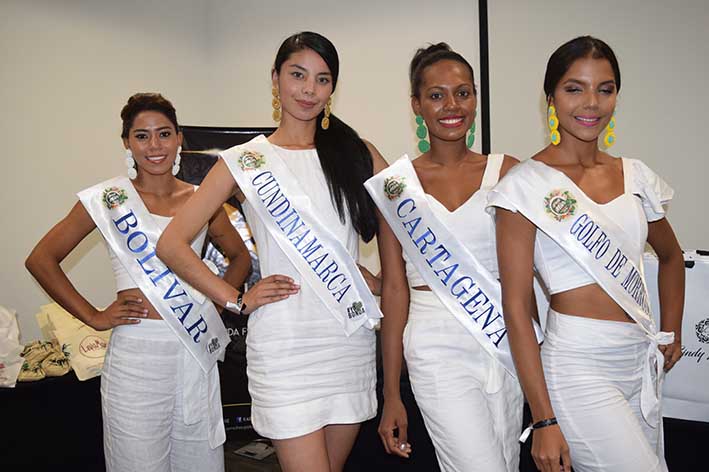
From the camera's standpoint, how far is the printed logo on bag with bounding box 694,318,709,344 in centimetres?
205

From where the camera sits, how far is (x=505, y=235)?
4.92 ft

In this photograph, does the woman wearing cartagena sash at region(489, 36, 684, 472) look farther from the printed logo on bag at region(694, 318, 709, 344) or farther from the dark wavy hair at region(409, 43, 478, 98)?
the printed logo on bag at region(694, 318, 709, 344)

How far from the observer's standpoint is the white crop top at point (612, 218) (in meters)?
1.52

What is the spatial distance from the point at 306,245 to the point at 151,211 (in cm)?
64

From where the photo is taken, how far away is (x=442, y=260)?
1.69 metres

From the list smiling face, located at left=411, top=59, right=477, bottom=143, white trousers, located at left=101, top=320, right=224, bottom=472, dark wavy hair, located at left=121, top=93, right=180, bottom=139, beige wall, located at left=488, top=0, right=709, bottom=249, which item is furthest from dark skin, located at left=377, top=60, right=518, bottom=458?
beige wall, located at left=488, top=0, right=709, bottom=249

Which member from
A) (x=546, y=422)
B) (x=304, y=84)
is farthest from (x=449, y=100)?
(x=546, y=422)

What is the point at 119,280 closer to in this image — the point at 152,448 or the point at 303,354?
the point at 152,448

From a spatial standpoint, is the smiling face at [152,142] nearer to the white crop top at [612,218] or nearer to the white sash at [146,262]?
the white sash at [146,262]

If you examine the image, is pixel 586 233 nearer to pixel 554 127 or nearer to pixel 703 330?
pixel 554 127

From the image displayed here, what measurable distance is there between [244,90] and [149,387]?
2.51 m

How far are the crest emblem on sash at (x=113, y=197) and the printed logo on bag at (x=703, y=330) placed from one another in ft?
5.79

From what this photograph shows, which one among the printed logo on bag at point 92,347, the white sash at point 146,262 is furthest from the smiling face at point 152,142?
the printed logo on bag at point 92,347

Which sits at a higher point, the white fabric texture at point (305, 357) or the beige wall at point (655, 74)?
the beige wall at point (655, 74)
